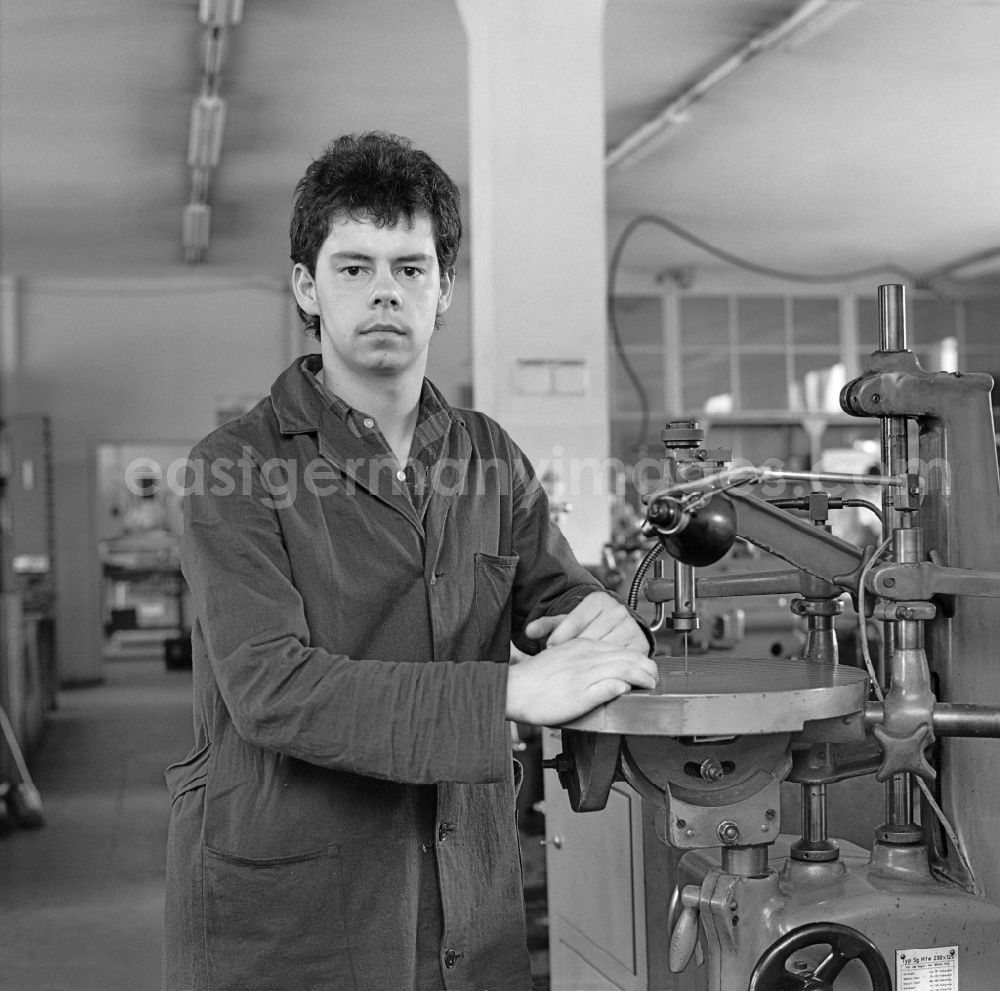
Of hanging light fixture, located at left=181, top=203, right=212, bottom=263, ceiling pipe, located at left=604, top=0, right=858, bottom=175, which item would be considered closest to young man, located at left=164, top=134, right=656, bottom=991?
ceiling pipe, located at left=604, top=0, right=858, bottom=175

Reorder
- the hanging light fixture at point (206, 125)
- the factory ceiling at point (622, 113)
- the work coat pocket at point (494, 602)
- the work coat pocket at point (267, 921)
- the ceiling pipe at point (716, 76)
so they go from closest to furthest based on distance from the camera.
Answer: the work coat pocket at point (267, 921)
the work coat pocket at point (494, 602)
the hanging light fixture at point (206, 125)
the ceiling pipe at point (716, 76)
the factory ceiling at point (622, 113)

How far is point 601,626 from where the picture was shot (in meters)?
1.17

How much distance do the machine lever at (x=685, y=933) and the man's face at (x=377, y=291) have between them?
583 millimetres

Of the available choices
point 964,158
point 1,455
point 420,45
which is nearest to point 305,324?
point 420,45

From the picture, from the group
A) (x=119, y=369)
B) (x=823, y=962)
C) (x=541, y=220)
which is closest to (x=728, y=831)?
(x=823, y=962)

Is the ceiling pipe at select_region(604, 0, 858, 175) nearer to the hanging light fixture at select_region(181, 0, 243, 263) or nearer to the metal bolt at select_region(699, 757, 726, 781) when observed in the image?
the hanging light fixture at select_region(181, 0, 243, 263)

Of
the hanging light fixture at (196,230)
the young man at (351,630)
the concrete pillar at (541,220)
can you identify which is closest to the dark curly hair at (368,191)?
the young man at (351,630)

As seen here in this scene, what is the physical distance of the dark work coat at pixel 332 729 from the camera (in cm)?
103

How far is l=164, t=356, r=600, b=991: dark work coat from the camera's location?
3.37ft

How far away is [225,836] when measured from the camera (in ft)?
3.74

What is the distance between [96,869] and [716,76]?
3480 mm

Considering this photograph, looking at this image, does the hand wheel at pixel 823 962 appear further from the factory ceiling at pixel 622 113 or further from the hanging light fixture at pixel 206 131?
the hanging light fixture at pixel 206 131

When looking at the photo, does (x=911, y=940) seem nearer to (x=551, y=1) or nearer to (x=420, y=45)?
(x=551, y=1)

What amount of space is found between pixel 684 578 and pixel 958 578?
261 mm
